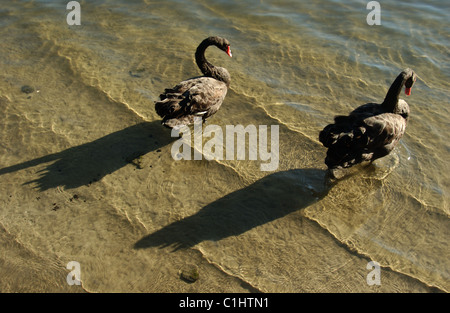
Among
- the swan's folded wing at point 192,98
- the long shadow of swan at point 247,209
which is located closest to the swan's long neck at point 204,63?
the swan's folded wing at point 192,98

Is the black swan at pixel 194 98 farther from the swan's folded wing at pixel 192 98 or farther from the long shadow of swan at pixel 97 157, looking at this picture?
the long shadow of swan at pixel 97 157

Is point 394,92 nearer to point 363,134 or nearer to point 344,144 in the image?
point 363,134

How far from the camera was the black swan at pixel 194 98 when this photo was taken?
20.9 feet

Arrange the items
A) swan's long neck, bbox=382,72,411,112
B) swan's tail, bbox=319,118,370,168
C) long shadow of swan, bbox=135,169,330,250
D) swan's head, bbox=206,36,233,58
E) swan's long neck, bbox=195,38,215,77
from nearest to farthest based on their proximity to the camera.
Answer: long shadow of swan, bbox=135,169,330,250 < swan's tail, bbox=319,118,370,168 < swan's long neck, bbox=382,72,411,112 < swan's long neck, bbox=195,38,215,77 < swan's head, bbox=206,36,233,58

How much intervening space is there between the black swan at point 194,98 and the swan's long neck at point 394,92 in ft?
9.83

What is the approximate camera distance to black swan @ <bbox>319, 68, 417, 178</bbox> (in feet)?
19.1

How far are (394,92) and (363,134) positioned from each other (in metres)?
1.14

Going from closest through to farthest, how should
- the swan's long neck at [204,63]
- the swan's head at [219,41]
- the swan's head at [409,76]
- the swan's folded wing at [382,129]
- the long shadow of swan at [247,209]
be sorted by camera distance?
the long shadow of swan at [247,209], the swan's folded wing at [382,129], the swan's head at [409,76], the swan's long neck at [204,63], the swan's head at [219,41]

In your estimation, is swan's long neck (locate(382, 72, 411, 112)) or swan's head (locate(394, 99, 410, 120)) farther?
swan's head (locate(394, 99, 410, 120))

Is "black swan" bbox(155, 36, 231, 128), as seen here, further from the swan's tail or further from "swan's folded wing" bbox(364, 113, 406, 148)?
"swan's folded wing" bbox(364, 113, 406, 148)

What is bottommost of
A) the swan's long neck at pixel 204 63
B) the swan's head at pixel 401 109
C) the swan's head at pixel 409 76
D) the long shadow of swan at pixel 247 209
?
the long shadow of swan at pixel 247 209

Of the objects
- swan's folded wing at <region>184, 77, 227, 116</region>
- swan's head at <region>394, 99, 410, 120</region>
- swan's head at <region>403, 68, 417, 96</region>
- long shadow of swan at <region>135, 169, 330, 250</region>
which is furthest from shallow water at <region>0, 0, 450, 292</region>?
swan's head at <region>403, 68, 417, 96</region>

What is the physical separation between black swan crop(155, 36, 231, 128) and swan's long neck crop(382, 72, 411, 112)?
2995mm

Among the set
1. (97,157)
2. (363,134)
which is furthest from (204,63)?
(363,134)
